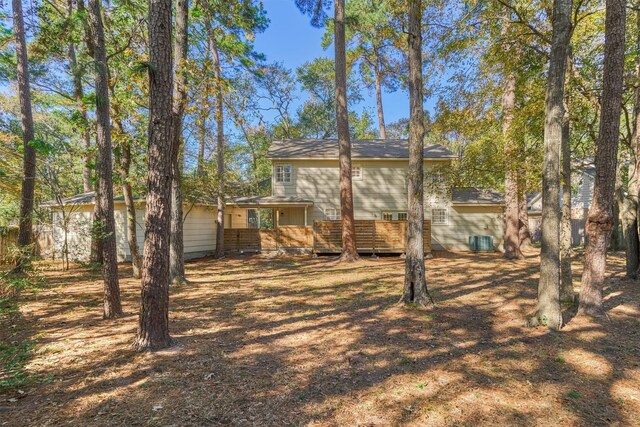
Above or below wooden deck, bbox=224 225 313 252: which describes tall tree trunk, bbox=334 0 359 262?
above

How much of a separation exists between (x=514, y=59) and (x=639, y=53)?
3340 millimetres

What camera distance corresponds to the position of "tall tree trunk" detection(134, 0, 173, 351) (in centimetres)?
402

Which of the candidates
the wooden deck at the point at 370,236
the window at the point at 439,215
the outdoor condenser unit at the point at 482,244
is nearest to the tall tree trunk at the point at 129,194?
the wooden deck at the point at 370,236

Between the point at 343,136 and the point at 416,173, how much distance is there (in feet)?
23.0

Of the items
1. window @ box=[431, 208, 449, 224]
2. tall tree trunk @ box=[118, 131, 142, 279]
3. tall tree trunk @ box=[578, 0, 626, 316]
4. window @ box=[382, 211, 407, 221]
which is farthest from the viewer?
window @ box=[431, 208, 449, 224]

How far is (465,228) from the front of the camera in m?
16.8

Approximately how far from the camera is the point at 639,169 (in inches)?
320

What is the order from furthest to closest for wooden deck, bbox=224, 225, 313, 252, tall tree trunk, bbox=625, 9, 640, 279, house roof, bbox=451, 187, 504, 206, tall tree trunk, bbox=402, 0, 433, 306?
house roof, bbox=451, 187, 504, 206 → wooden deck, bbox=224, 225, 313, 252 → tall tree trunk, bbox=625, 9, 640, 279 → tall tree trunk, bbox=402, 0, 433, 306

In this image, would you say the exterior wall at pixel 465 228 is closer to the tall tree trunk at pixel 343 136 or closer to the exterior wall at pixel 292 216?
the tall tree trunk at pixel 343 136

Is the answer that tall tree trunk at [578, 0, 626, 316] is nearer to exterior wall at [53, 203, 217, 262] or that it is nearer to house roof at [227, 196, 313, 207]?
house roof at [227, 196, 313, 207]

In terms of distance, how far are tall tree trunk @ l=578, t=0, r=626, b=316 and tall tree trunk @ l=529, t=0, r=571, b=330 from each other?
2.93 feet

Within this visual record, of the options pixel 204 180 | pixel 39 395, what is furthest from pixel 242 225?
pixel 39 395

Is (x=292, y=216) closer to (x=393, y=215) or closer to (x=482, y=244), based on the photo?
(x=393, y=215)

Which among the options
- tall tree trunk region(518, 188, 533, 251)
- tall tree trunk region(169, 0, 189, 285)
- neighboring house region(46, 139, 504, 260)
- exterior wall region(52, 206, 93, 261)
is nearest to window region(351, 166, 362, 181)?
neighboring house region(46, 139, 504, 260)
